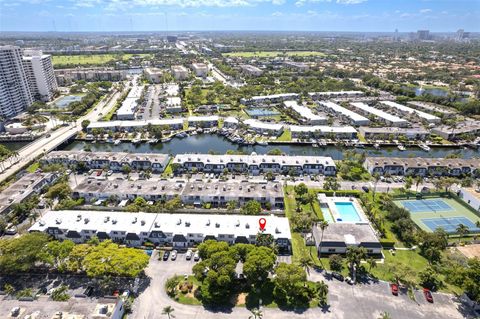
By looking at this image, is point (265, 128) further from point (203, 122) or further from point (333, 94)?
point (333, 94)

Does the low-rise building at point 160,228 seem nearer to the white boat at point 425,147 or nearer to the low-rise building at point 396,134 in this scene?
the low-rise building at point 396,134

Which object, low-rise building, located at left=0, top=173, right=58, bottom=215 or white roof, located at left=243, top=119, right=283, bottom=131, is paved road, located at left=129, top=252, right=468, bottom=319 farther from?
white roof, located at left=243, top=119, right=283, bottom=131

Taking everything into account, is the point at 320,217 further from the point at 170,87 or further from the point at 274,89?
the point at 170,87

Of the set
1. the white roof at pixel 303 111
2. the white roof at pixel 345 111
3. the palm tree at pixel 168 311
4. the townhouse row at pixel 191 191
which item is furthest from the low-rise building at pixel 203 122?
the palm tree at pixel 168 311

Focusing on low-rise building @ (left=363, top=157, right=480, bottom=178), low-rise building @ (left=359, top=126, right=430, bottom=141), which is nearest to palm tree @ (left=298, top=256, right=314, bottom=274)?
low-rise building @ (left=363, top=157, right=480, bottom=178)

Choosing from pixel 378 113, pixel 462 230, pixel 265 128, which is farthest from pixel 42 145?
pixel 378 113

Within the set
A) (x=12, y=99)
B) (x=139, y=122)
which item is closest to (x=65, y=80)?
(x=12, y=99)
